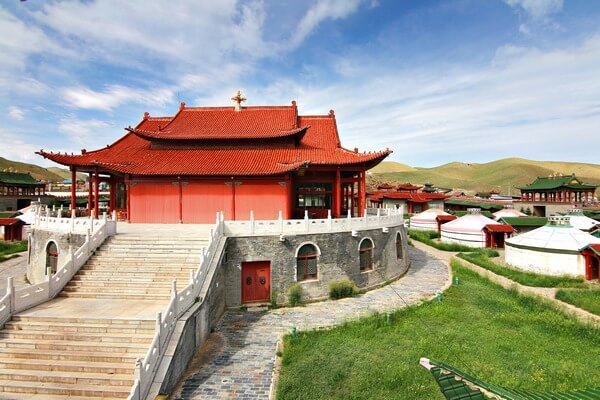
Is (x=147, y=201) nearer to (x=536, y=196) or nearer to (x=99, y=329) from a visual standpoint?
(x=99, y=329)

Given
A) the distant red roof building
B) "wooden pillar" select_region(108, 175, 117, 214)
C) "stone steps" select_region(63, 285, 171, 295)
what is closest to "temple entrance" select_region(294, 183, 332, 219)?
"stone steps" select_region(63, 285, 171, 295)

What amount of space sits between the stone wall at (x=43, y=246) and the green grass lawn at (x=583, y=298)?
82.2ft

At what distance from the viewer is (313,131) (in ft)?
80.8

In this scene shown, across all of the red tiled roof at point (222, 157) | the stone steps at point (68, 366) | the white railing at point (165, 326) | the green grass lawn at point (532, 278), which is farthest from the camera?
the green grass lawn at point (532, 278)

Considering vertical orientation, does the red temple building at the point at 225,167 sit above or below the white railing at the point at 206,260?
above

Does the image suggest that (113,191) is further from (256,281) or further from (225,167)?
(256,281)

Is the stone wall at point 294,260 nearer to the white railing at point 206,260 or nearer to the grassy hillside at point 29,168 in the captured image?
the white railing at point 206,260

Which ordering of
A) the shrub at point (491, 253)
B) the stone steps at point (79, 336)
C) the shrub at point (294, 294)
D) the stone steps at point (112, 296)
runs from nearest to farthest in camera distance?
the stone steps at point (79, 336) < the stone steps at point (112, 296) < the shrub at point (294, 294) < the shrub at point (491, 253)

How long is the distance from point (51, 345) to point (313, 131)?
19.6 metres

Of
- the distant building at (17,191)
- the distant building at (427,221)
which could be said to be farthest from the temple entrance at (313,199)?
the distant building at (17,191)

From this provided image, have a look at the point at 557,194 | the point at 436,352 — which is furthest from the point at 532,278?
the point at 557,194

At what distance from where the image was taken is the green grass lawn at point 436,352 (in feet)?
30.1

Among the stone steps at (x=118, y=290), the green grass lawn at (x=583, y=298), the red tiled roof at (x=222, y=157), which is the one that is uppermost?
the red tiled roof at (x=222, y=157)

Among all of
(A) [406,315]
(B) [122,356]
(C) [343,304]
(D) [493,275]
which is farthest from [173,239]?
(D) [493,275]
